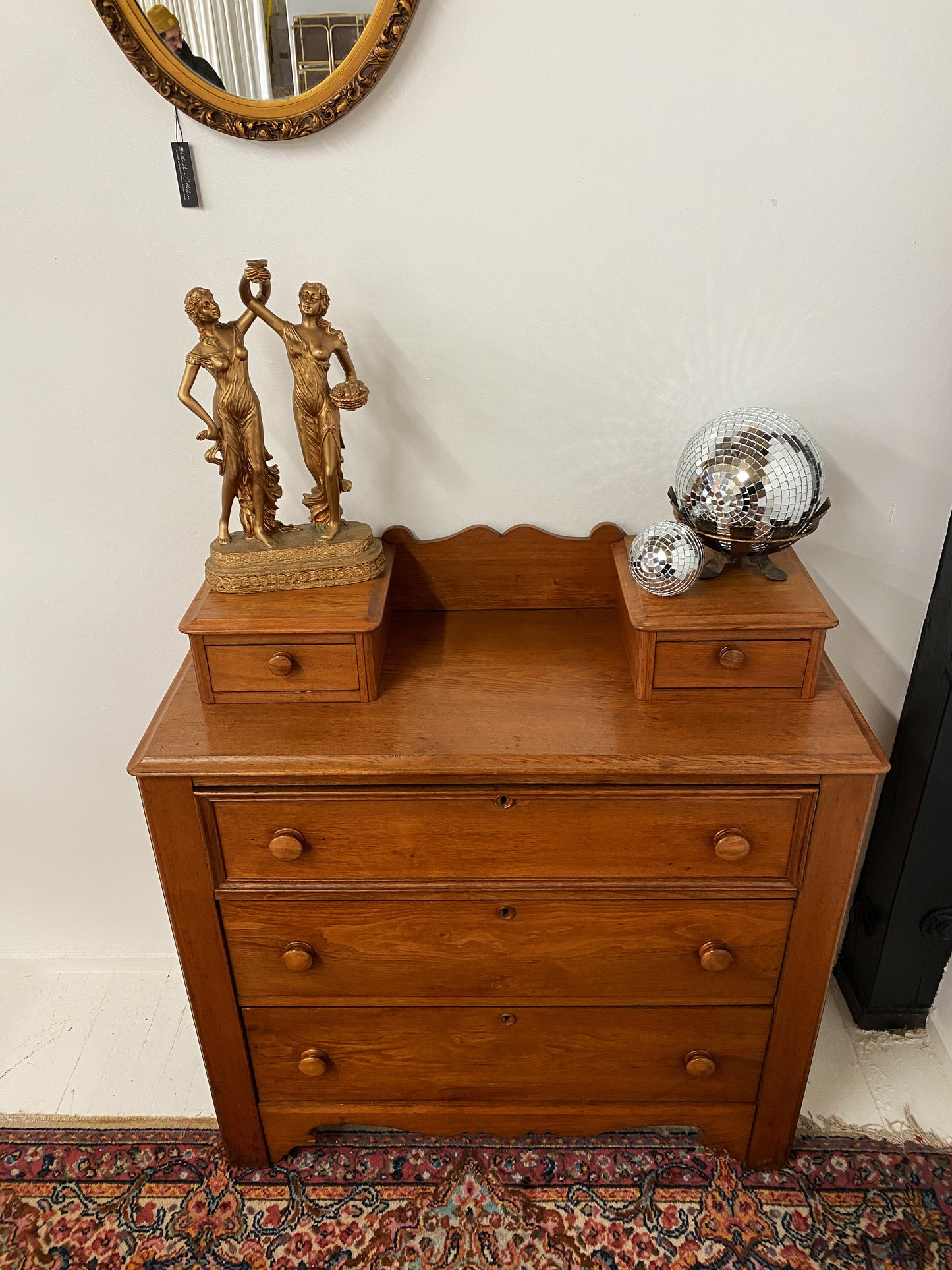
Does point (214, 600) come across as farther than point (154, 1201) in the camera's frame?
No

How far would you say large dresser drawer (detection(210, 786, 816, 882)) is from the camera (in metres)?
1.29

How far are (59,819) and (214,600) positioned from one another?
2.85 feet

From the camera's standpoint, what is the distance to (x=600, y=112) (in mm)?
1319

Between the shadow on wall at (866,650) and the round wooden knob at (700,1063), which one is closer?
the round wooden knob at (700,1063)

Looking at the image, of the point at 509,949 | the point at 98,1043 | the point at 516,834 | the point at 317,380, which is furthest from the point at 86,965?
the point at 317,380

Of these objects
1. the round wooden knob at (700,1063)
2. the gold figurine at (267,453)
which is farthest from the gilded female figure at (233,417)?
the round wooden knob at (700,1063)

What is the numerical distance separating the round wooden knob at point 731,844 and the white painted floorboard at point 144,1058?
78 centimetres

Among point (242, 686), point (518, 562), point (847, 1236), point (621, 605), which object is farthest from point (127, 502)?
point (847, 1236)

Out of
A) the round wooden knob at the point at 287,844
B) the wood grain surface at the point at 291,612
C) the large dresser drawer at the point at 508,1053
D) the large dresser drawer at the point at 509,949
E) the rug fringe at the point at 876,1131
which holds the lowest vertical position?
the rug fringe at the point at 876,1131

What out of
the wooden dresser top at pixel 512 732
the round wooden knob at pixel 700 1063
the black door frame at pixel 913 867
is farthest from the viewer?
the black door frame at pixel 913 867

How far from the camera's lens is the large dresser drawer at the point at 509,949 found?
4.55 ft

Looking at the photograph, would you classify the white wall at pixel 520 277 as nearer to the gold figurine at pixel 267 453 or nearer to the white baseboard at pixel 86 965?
the gold figurine at pixel 267 453

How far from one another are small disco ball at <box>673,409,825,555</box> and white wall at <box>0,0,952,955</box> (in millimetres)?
186

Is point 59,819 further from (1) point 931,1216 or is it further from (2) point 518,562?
(1) point 931,1216
